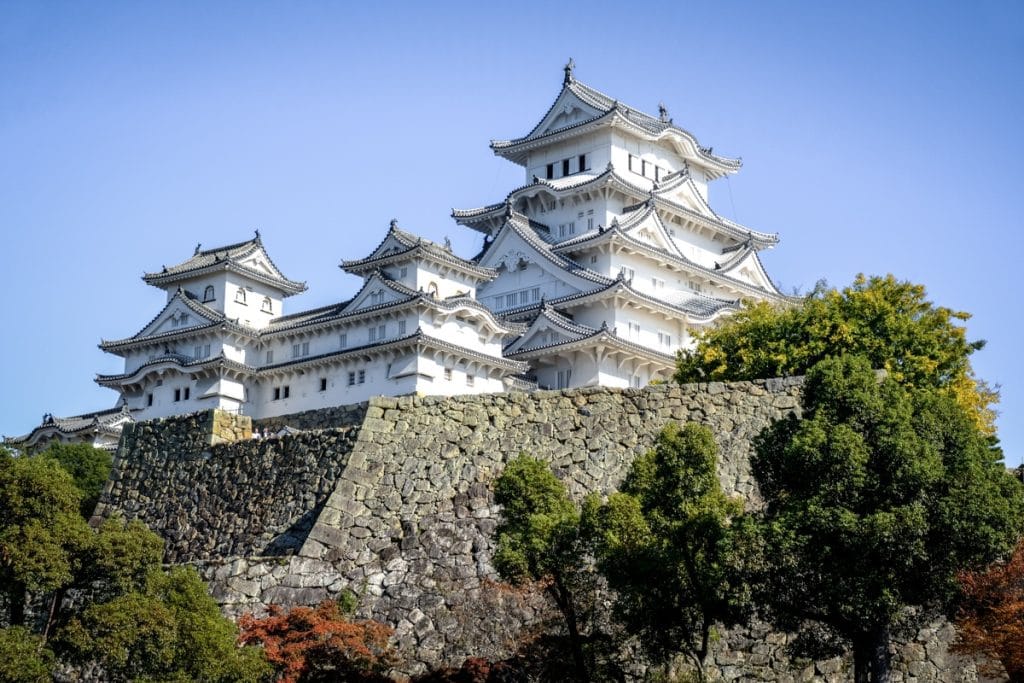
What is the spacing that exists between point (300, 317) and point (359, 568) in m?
31.8

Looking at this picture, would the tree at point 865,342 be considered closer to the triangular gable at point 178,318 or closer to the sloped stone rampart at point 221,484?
the sloped stone rampart at point 221,484

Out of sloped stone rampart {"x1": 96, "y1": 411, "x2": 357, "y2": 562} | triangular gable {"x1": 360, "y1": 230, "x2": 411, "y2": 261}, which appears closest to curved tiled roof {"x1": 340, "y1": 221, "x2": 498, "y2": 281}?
triangular gable {"x1": 360, "y1": 230, "x2": 411, "y2": 261}

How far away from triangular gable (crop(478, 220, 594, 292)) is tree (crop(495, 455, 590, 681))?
35.1 metres

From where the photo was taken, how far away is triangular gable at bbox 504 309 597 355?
2256 inches

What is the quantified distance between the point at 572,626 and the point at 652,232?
39.3 m

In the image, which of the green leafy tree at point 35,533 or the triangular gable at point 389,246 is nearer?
the green leafy tree at point 35,533

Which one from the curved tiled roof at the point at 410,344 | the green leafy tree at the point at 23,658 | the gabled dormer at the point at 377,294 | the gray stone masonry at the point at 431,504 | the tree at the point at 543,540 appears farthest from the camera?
the gabled dormer at the point at 377,294

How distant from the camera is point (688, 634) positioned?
24219 mm

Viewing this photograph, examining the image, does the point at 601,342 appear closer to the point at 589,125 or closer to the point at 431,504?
the point at 589,125

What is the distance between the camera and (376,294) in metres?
57.1

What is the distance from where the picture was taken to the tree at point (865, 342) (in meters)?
39.2

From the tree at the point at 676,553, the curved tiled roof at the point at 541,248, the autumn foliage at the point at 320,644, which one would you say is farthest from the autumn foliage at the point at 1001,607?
the curved tiled roof at the point at 541,248

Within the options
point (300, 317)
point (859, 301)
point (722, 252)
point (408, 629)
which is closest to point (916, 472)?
point (408, 629)

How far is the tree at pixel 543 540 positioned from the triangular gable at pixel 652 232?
3721 cm
